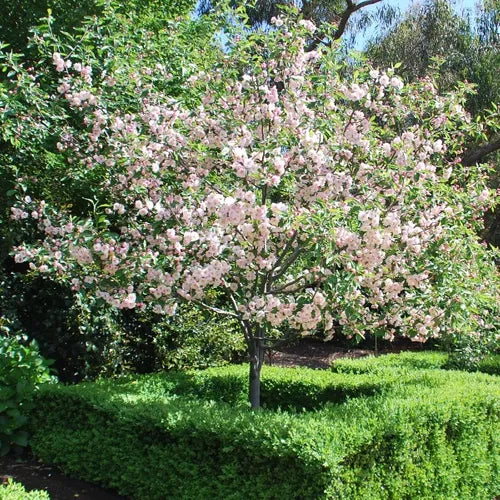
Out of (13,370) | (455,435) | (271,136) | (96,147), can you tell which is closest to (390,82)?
(271,136)

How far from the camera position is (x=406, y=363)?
282 inches

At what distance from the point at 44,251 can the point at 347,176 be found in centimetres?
232

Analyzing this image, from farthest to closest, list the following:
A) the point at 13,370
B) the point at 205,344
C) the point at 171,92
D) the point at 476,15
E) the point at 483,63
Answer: the point at 476,15, the point at 483,63, the point at 205,344, the point at 171,92, the point at 13,370

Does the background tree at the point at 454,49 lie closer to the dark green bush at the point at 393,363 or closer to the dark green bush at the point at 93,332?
the dark green bush at the point at 393,363

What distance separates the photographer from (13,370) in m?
5.09

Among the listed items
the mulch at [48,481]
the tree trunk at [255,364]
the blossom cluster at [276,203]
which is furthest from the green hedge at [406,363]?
the mulch at [48,481]

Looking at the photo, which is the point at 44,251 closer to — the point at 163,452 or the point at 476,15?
the point at 163,452

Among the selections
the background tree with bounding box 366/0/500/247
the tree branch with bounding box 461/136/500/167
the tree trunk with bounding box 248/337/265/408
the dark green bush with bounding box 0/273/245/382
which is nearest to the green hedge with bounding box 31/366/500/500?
the tree trunk with bounding box 248/337/265/408

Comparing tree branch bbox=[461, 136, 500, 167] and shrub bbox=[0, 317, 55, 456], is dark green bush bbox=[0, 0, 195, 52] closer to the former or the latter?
shrub bbox=[0, 317, 55, 456]

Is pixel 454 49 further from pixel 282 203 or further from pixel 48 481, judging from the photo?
pixel 48 481

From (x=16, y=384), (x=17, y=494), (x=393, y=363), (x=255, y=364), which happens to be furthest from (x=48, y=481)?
(x=393, y=363)

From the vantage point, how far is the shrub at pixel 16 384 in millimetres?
4820

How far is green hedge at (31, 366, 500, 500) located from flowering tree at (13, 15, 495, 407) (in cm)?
68

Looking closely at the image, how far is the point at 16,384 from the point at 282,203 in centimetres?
296
